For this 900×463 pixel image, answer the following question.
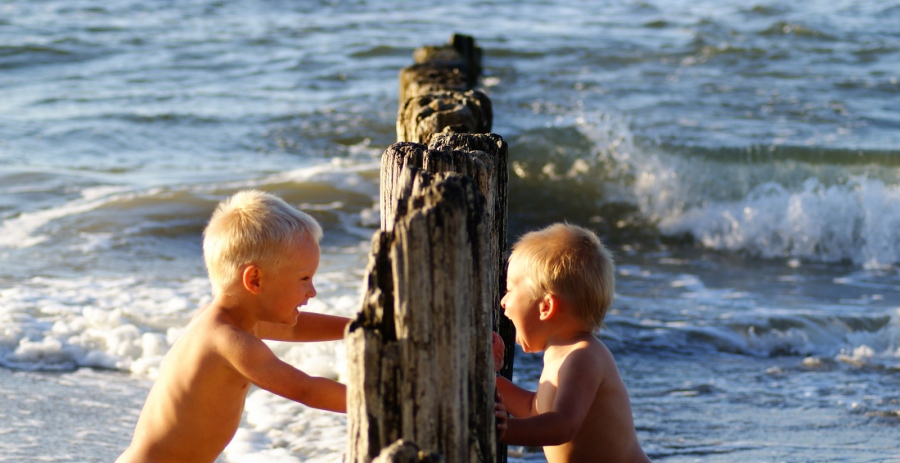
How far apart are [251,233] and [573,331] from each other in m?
0.93

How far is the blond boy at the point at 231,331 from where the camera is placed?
8.41 ft

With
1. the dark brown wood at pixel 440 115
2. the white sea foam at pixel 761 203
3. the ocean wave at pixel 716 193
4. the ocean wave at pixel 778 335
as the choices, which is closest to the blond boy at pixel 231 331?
the dark brown wood at pixel 440 115

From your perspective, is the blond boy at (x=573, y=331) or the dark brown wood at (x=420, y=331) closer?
the dark brown wood at (x=420, y=331)

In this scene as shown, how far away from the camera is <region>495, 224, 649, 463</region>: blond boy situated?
255 cm

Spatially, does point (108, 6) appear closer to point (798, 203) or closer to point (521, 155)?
point (521, 155)

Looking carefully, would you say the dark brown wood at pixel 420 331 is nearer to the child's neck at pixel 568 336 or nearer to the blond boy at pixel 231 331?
the blond boy at pixel 231 331

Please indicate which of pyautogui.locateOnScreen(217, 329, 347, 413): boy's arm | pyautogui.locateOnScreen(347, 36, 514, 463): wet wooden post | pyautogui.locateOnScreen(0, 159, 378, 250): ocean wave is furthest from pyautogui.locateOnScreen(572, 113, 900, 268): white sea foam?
pyautogui.locateOnScreen(347, 36, 514, 463): wet wooden post

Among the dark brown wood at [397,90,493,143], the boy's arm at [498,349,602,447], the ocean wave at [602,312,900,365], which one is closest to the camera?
the boy's arm at [498,349,602,447]

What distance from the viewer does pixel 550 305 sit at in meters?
2.61

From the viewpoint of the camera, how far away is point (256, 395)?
186 inches

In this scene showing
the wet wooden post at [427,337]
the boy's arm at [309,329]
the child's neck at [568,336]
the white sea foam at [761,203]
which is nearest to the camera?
the wet wooden post at [427,337]

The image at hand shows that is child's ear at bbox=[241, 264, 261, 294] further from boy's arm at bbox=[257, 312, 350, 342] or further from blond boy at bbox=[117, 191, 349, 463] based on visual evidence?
boy's arm at bbox=[257, 312, 350, 342]

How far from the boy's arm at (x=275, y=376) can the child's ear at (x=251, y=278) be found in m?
0.12

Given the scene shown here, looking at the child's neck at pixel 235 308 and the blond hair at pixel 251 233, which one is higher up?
the blond hair at pixel 251 233
